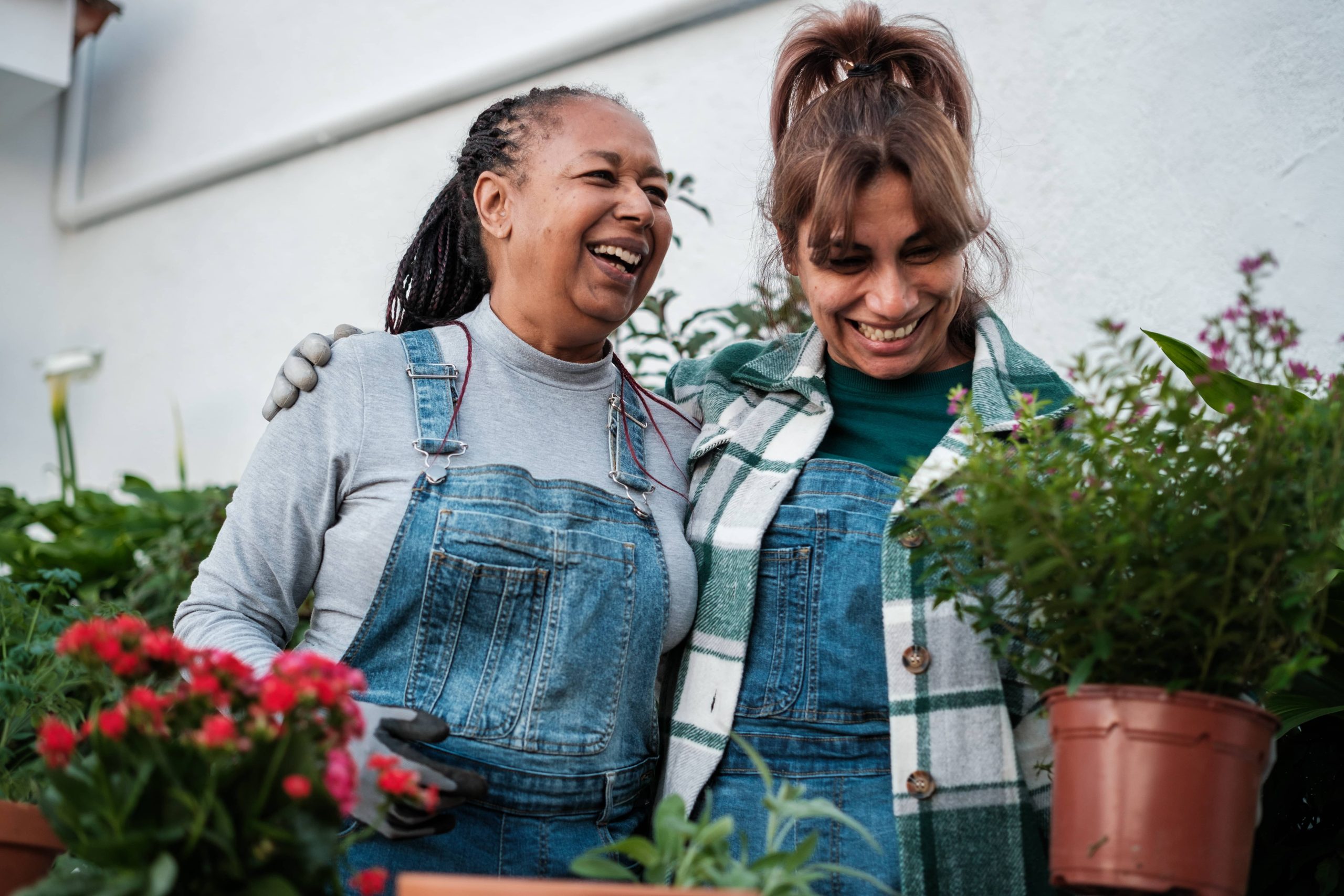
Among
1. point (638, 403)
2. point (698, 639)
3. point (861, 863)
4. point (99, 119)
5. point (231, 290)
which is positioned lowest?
point (861, 863)

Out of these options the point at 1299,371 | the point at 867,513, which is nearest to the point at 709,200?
the point at 867,513

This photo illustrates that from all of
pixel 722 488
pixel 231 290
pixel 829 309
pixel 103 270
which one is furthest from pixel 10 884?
pixel 103 270

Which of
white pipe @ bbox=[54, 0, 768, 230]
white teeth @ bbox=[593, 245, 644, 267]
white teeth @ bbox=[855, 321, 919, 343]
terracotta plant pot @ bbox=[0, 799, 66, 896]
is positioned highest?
white pipe @ bbox=[54, 0, 768, 230]

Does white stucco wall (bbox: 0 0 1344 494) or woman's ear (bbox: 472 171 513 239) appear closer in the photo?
woman's ear (bbox: 472 171 513 239)

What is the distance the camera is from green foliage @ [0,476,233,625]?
11.0ft

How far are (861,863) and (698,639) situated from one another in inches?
14.8

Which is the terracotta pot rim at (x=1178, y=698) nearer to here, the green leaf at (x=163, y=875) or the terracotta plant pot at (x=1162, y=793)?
the terracotta plant pot at (x=1162, y=793)

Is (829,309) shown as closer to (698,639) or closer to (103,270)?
(698,639)

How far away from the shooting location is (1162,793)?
3.87ft

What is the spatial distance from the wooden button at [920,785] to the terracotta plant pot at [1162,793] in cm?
41

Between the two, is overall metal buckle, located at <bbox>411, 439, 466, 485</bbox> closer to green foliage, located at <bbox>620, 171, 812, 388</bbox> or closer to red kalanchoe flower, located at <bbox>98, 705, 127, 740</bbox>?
red kalanchoe flower, located at <bbox>98, 705, 127, 740</bbox>

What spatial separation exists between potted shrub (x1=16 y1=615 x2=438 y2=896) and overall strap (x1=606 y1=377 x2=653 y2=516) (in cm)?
86

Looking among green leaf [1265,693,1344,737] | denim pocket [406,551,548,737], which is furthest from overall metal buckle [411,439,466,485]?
green leaf [1265,693,1344,737]

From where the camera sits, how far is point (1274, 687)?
1.16 metres
